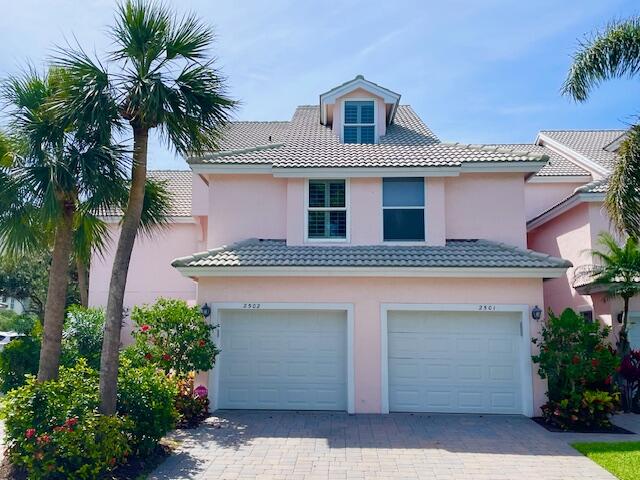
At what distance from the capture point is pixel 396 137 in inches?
676

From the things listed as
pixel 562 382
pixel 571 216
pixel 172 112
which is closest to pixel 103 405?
pixel 172 112

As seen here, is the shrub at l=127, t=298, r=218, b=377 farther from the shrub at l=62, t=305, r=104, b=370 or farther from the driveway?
the shrub at l=62, t=305, r=104, b=370

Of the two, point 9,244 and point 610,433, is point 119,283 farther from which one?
point 610,433

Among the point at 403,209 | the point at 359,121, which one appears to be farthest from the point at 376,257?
the point at 359,121

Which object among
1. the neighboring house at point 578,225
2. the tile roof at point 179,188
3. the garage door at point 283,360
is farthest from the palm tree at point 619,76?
the tile roof at point 179,188

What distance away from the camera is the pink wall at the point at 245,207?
49.4 ft

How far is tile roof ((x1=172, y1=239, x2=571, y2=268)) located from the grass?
4.16m

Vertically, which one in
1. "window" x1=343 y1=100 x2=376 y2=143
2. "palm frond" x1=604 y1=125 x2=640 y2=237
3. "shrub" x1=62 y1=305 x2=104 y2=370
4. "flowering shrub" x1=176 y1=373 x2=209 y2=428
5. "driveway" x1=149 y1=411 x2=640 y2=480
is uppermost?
"window" x1=343 y1=100 x2=376 y2=143

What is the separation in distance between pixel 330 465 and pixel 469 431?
381cm

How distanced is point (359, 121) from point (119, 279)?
1081cm

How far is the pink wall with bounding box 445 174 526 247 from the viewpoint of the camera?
14.7 metres

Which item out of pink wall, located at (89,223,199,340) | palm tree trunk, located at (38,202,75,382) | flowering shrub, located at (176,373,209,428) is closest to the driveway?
flowering shrub, located at (176,373,209,428)

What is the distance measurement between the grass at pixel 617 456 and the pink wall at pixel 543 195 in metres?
10.8

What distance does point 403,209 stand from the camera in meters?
14.5
